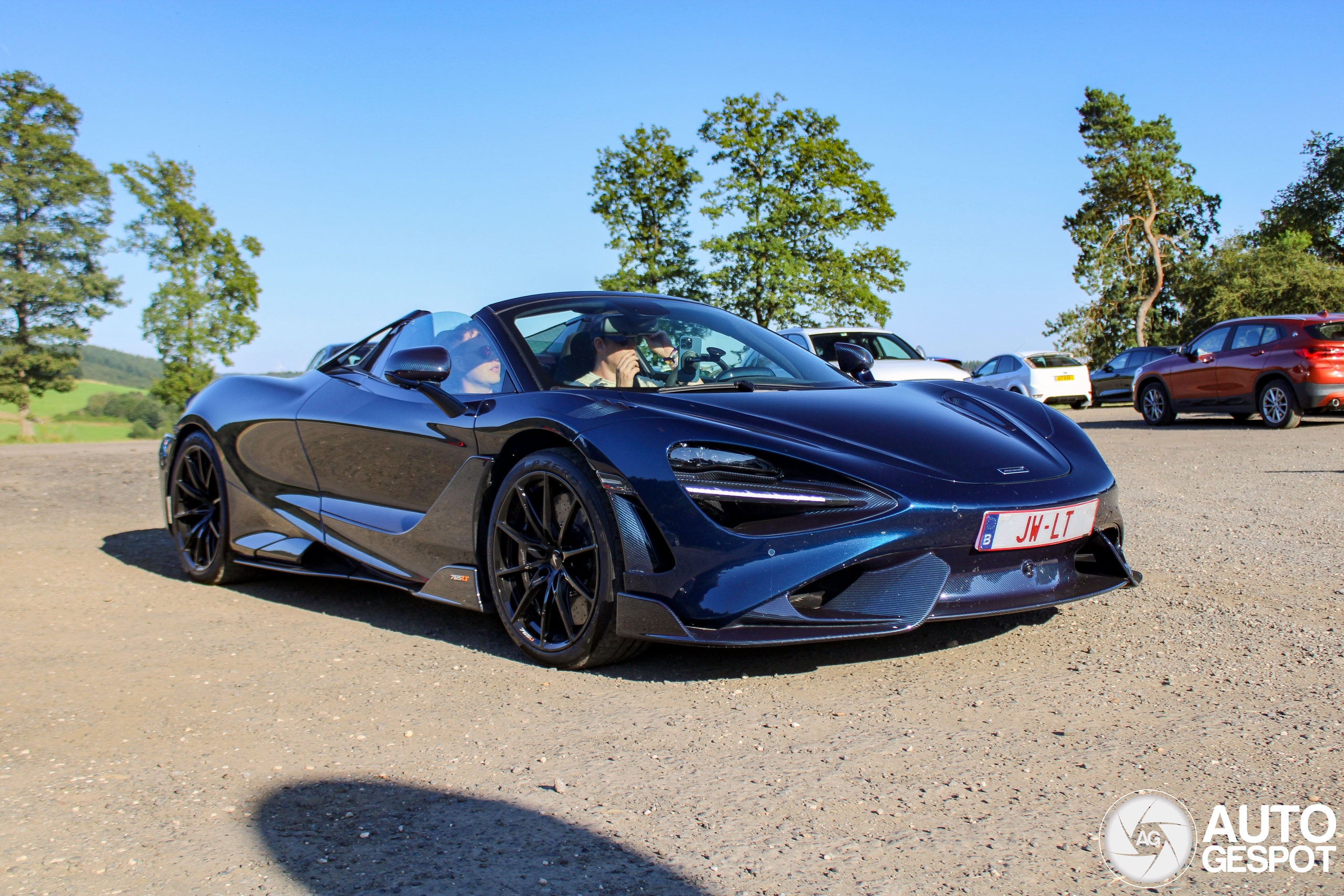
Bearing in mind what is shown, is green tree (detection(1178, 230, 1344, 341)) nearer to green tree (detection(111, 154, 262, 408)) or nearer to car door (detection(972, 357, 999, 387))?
car door (detection(972, 357, 999, 387))

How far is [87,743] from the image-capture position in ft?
10.2

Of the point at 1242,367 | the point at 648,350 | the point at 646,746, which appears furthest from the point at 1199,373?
the point at 646,746

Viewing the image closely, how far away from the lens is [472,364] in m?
4.38

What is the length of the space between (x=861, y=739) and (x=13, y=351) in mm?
43546

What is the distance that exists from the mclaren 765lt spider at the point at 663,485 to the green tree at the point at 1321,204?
5165 centimetres

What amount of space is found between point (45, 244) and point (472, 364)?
42.7 meters

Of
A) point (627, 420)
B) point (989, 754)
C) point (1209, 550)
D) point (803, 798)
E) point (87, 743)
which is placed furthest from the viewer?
point (1209, 550)

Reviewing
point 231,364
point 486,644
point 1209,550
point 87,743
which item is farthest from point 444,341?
point 231,364

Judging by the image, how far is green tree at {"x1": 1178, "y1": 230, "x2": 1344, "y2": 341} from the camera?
39719mm

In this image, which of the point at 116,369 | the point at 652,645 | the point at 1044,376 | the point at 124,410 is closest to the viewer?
the point at 652,645

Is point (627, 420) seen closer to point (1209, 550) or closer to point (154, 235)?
point (1209, 550)

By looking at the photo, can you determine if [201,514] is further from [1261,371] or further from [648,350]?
[1261,371]

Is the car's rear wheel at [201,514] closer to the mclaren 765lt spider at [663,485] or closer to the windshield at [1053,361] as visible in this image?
the mclaren 765lt spider at [663,485]

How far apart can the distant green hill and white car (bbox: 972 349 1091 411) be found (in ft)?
112
